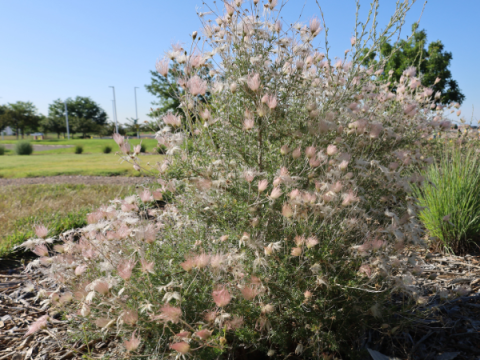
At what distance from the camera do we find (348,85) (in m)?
2.55

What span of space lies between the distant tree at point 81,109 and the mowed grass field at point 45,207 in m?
72.0

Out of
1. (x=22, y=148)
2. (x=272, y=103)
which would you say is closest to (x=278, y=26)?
(x=272, y=103)

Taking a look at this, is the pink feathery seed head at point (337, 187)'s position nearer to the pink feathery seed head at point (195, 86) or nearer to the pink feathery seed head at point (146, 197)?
the pink feathery seed head at point (195, 86)

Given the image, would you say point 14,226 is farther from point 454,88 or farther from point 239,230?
point 454,88

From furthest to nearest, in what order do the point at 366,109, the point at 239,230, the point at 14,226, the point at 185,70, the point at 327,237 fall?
the point at 14,226, the point at 366,109, the point at 185,70, the point at 239,230, the point at 327,237

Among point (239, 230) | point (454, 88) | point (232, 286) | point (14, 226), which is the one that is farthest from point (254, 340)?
point (454, 88)

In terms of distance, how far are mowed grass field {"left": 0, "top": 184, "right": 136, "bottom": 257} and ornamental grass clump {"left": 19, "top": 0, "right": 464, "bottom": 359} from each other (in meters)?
1.72

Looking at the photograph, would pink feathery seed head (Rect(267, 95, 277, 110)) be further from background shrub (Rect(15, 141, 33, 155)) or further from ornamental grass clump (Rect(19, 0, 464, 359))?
background shrub (Rect(15, 141, 33, 155))

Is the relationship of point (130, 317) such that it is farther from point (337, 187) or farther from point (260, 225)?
point (337, 187)

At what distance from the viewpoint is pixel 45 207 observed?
604cm

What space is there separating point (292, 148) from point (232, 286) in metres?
1.10

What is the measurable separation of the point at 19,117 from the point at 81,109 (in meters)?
17.6

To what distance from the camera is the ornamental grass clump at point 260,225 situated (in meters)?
1.87

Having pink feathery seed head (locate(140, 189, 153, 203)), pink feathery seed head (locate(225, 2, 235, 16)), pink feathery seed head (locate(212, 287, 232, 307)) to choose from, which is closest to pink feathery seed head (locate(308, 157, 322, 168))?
pink feathery seed head (locate(212, 287, 232, 307))
